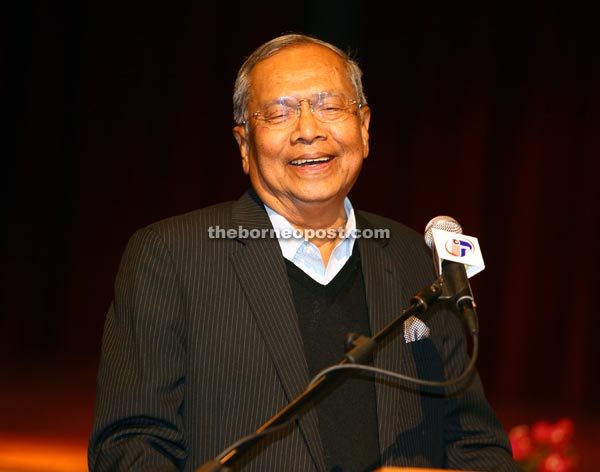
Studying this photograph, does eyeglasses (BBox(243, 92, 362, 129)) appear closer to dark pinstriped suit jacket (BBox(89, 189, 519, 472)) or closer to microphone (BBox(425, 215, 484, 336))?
dark pinstriped suit jacket (BBox(89, 189, 519, 472))

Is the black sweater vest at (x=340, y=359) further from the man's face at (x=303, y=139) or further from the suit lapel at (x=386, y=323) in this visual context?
the man's face at (x=303, y=139)

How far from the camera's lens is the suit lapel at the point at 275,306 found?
68.2 inches

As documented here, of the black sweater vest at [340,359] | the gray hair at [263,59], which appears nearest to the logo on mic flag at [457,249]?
the black sweater vest at [340,359]

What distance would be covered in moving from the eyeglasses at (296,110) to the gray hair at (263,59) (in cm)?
11

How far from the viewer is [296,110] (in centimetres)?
199

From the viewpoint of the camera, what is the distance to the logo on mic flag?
156cm

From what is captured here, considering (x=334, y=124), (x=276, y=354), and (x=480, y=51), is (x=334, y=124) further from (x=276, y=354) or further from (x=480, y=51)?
(x=480, y=51)

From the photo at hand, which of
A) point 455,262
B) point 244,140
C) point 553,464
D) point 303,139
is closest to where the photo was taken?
point 455,262

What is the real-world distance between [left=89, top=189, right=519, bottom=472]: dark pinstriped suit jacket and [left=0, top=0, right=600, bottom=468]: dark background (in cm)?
307

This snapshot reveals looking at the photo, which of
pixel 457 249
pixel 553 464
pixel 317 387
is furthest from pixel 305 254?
pixel 553 464

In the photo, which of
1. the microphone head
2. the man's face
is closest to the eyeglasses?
the man's face

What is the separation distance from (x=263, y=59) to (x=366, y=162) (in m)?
3.52

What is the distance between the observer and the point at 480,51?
206 inches

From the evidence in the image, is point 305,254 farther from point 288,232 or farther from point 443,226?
point 443,226
